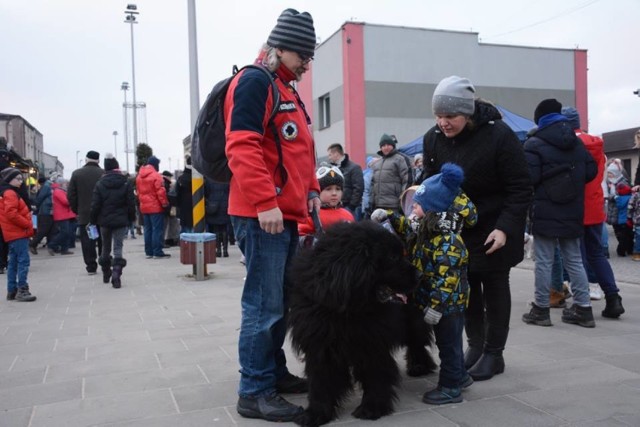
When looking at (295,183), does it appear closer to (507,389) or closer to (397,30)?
(507,389)

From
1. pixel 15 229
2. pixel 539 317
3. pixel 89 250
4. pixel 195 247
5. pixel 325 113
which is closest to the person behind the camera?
pixel 539 317

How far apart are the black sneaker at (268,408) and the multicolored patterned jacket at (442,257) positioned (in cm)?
93

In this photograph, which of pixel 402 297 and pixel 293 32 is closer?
pixel 293 32

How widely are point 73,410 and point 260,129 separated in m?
1.99

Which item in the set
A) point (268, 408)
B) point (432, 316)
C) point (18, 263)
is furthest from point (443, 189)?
Result: point (18, 263)

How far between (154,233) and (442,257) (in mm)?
9958

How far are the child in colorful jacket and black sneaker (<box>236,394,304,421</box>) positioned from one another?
2.56 feet

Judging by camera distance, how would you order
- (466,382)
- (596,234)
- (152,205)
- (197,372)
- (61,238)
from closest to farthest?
1. (466,382)
2. (197,372)
3. (596,234)
4. (152,205)
5. (61,238)

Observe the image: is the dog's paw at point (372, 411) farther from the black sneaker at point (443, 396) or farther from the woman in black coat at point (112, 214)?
the woman in black coat at point (112, 214)

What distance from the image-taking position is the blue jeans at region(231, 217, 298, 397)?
3066 mm

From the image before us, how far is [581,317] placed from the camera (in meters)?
4.95

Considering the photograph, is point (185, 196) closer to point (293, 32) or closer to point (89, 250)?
point (89, 250)

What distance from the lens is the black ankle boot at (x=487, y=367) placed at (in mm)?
3566

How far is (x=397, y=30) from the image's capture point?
2369 centimetres
